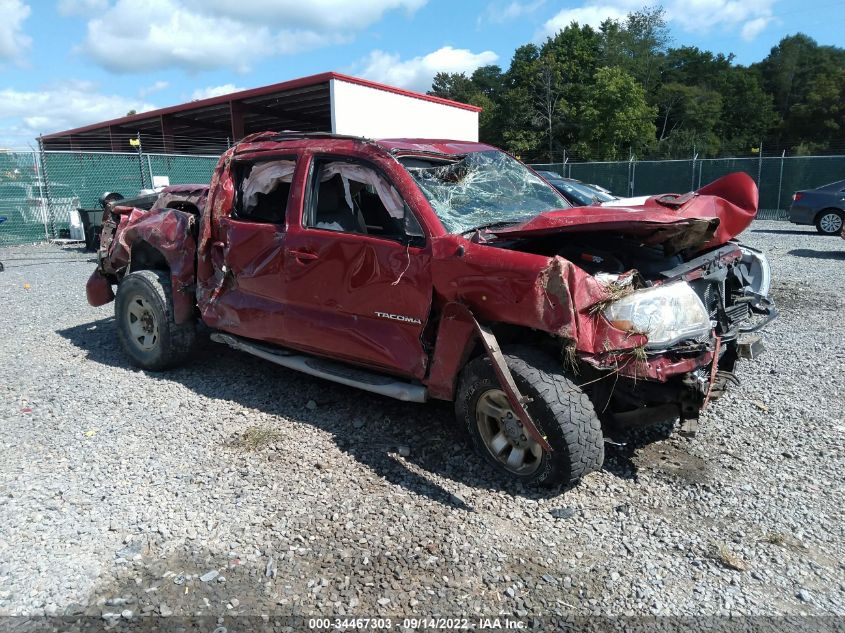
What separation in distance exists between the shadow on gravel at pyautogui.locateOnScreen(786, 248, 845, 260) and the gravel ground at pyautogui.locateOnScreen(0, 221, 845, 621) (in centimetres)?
775

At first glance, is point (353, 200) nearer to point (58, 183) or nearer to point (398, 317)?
point (398, 317)

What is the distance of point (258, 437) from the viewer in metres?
4.32

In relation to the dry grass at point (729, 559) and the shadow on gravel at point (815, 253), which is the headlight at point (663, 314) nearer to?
the dry grass at point (729, 559)

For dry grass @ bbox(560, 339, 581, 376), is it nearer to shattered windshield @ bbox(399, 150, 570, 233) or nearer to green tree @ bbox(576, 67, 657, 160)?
shattered windshield @ bbox(399, 150, 570, 233)

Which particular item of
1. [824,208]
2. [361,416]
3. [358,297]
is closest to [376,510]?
[361,416]

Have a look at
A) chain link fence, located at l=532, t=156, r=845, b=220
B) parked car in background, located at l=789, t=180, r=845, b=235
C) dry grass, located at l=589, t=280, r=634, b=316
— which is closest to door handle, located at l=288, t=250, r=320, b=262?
dry grass, located at l=589, t=280, r=634, b=316

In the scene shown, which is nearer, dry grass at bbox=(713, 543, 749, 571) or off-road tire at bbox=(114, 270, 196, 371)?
dry grass at bbox=(713, 543, 749, 571)

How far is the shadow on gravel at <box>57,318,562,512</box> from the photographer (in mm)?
3777

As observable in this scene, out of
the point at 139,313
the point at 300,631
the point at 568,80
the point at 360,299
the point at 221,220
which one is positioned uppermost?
the point at 568,80

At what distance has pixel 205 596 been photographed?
9.08 feet

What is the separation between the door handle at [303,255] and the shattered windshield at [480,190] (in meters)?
0.90

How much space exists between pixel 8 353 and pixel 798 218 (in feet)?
55.7

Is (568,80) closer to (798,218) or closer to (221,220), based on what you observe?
(798,218)

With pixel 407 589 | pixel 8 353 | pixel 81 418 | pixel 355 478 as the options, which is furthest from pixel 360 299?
pixel 8 353
